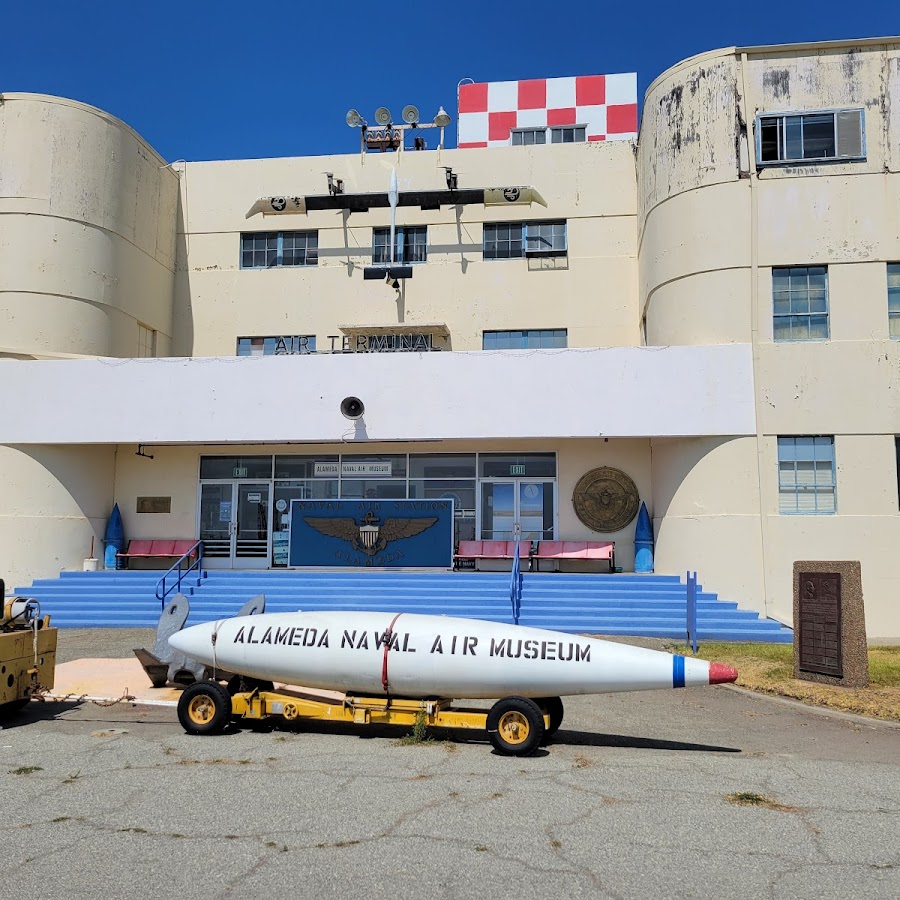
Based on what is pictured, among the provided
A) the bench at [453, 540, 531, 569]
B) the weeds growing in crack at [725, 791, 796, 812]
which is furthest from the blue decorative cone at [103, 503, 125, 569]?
the weeds growing in crack at [725, 791, 796, 812]

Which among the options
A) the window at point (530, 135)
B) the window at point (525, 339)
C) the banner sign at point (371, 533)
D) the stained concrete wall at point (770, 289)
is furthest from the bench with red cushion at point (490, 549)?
the window at point (530, 135)

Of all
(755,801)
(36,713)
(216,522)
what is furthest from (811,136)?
(36,713)

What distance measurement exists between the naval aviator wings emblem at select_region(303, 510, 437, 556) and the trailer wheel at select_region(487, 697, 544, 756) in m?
11.4

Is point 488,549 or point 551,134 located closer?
point 488,549

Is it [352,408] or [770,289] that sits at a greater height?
[770,289]

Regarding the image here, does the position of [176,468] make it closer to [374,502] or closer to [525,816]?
[374,502]

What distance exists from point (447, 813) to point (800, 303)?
14.1m

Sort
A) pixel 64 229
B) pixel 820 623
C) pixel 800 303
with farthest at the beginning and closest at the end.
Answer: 1. pixel 64 229
2. pixel 800 303
3. pixel 820 623

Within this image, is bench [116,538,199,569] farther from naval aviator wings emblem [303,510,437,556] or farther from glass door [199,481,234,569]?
naval aviator wings emblem [303,510,437,556]

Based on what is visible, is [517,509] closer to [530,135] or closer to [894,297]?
[894,297]

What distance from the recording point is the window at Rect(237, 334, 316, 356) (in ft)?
72.5

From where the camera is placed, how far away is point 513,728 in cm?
788

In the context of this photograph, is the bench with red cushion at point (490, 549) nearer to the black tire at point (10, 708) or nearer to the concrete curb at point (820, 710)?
the concrete curb at point (820, 710)

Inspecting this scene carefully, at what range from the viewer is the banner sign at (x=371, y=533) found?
A: 19203mm
